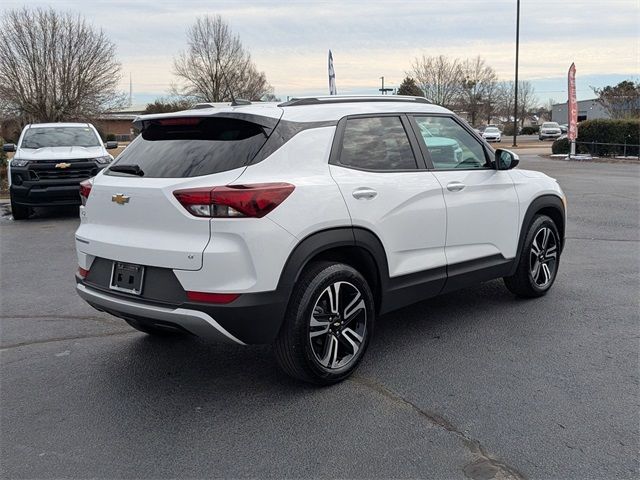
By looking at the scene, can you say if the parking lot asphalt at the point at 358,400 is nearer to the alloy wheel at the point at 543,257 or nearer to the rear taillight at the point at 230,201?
the alloy wheel at the point at 543,257

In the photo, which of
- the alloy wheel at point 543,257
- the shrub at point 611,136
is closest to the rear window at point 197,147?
the alloy wheel at point 543,257

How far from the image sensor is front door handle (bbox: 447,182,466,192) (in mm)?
4648

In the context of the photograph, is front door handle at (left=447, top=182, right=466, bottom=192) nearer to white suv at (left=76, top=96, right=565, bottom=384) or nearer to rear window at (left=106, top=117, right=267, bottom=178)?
white suv at (left=76, top=96, right=565, bottom=384)

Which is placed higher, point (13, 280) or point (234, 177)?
point (234, 177)

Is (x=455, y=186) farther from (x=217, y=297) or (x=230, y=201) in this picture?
(x=217, y=297)

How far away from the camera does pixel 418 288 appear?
4.45m

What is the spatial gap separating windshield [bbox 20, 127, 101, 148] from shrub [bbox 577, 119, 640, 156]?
75.3 feet

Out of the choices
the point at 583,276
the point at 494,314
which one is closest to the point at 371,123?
the point at 494,314

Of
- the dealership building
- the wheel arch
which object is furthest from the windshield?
the dealership building

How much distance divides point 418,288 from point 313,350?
3.51 feet

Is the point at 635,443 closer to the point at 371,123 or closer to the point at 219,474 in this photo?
the point at 219,474

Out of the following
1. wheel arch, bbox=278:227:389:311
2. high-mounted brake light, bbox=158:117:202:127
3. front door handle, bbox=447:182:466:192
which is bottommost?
wheel arch, bbox=278:227:389:311

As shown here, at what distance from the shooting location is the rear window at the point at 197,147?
362 cm

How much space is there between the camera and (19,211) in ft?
38.5
